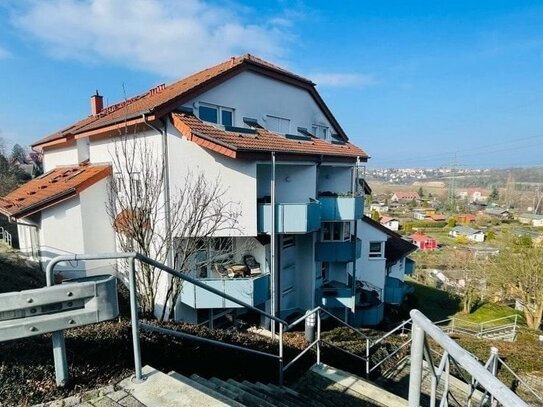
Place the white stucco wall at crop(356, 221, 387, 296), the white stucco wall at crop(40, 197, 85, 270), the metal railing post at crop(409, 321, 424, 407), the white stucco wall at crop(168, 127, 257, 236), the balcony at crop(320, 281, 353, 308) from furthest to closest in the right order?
the white stucco wall at crop(356, 221, 387, 296) < the balcony at crop(320, 281, 353, 308) < the white stucco wall at crop(40, 197, 85, 270) < the white stucco wall at crop(168, 127, 257, 236) < the metal railing post at crop(409, 321, 424, 407)

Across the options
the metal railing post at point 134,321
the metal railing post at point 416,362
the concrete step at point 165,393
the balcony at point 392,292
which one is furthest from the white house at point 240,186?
the metal railing post at point 416,362

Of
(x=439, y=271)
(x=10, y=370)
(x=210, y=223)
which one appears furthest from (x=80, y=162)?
(x=439, y=271)

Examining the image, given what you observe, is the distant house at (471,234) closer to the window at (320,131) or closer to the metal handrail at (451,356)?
the window at (320,131)

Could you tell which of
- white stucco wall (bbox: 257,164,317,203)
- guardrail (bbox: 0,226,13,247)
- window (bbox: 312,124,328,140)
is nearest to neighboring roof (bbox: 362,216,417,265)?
window (bbox: 312,124,328,140)

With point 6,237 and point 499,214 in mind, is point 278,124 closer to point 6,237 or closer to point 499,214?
point 6,237

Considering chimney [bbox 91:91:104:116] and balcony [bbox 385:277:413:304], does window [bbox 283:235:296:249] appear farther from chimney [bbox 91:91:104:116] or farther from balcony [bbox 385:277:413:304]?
chimney [bbox 91:91:104:116]

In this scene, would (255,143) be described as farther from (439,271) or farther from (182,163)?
(439,271)
